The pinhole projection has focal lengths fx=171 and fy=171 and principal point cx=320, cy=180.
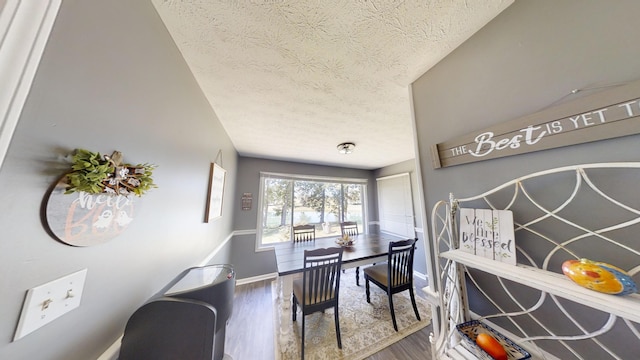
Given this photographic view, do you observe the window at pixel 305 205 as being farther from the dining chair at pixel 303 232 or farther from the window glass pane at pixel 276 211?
the dining chair at pixel 303 232

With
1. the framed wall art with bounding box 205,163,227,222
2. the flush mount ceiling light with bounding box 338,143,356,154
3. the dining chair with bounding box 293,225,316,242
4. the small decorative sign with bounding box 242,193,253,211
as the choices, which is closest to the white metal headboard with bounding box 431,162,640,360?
the flush mount ceiling light with bounding box 338,143,356,154

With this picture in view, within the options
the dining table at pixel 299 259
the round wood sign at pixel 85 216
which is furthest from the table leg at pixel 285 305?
the round wood sign at pixel 85 216

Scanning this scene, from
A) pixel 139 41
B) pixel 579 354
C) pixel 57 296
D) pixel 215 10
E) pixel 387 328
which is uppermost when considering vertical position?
pixel 215 10

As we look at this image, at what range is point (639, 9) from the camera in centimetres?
53

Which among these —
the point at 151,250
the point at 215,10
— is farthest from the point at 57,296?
the point at 215,10

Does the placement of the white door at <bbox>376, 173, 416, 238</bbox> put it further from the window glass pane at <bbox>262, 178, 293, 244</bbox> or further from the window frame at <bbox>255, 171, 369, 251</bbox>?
the window glass pane at <bbox>262, 178, 293, 244</bbox>

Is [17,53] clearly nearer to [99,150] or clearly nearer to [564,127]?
[99,150]

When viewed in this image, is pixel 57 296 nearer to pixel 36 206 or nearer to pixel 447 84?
pixel 36 206

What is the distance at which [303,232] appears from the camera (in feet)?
9.87

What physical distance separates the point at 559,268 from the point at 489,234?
0.20 m

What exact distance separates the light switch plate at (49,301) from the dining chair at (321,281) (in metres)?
1.30

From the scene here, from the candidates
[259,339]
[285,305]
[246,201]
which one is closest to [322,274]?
[285,305]

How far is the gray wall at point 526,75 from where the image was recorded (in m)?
0.56

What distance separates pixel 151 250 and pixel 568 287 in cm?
170
